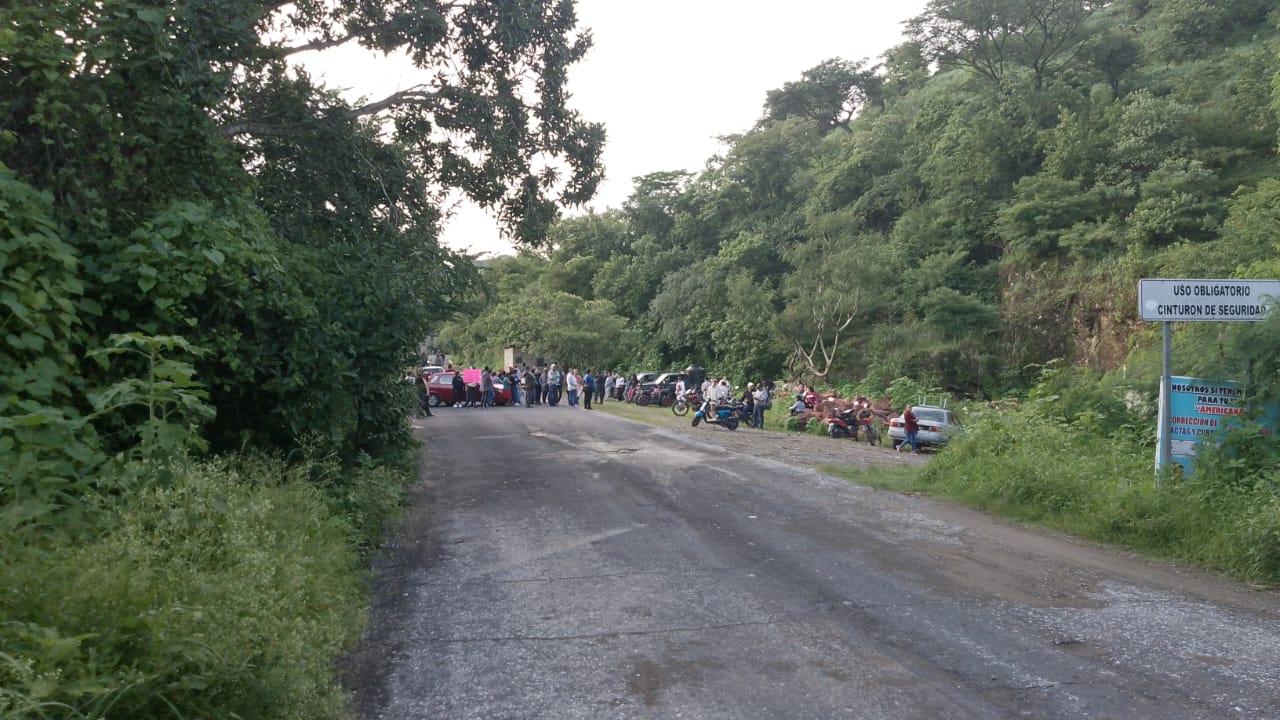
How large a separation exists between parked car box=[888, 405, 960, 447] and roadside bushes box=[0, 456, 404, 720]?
17166 millimetres

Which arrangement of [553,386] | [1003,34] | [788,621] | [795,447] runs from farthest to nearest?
[1003,34]
[553,386]
[795,447]
[788,621]

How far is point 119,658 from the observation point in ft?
12.4

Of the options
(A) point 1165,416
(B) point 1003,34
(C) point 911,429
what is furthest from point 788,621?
(B) point 1003,34

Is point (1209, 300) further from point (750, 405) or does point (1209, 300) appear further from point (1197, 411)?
point (750, 405)

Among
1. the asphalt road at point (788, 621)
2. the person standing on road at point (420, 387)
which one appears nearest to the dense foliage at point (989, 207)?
the asphalt road at point (788, 621)

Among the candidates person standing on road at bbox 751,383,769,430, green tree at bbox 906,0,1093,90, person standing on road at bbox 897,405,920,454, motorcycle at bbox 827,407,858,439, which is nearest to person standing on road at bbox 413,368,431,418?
person standing on road at bbox 751,383,769,430

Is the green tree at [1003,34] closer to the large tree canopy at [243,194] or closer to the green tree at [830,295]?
the green tree at [830,295]

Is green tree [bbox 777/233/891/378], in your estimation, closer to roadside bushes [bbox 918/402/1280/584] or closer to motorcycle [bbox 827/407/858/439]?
motorcycle [bbox 827/407/858/439]

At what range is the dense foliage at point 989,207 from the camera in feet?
102

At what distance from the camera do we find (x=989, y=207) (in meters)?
38.1

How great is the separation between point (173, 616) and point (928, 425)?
1940cm

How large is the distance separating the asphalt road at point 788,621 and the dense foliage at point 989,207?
16.9m

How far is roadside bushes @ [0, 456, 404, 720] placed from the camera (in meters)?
3.57

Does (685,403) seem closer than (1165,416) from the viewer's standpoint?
No
